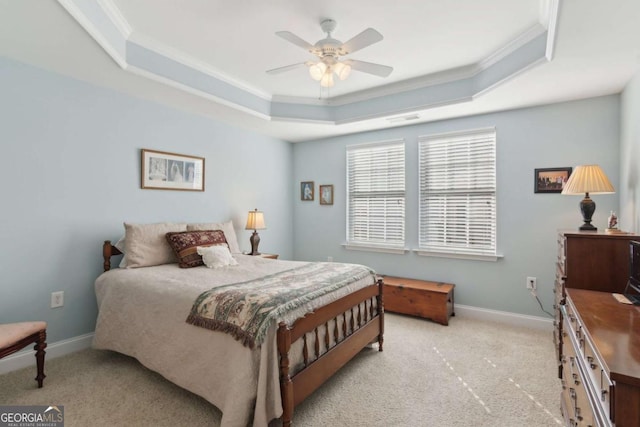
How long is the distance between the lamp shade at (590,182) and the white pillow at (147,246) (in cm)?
355

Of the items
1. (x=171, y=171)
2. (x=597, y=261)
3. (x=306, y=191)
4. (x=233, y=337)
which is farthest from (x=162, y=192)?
(x=597, y=261)

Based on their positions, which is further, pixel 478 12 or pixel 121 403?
pixel 478 12

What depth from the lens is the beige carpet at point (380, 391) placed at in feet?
6.34

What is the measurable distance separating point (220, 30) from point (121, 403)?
2.83 meters

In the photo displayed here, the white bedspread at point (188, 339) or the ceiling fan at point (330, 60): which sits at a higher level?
the ceiling fan at point (330, 60)

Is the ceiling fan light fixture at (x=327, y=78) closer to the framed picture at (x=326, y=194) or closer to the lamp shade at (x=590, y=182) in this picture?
the lamp shade at (x=590, y=182)

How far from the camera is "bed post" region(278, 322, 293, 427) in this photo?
5.60 ft

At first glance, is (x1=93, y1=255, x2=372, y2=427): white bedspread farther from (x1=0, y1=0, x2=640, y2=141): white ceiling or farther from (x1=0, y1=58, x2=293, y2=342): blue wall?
(x1=0, y1=0, x2=640, y2=141): white ceiling

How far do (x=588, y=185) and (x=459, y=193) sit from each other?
1448mm

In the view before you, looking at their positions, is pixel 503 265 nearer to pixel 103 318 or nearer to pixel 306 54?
pixel 306 54

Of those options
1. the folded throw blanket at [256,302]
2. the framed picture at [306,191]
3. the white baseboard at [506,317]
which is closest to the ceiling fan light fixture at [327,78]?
the folded throw blanket at [256,302]

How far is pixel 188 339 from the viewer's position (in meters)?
2.00

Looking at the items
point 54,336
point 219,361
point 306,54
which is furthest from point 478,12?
point 54,336

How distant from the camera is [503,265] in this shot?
3527mm
